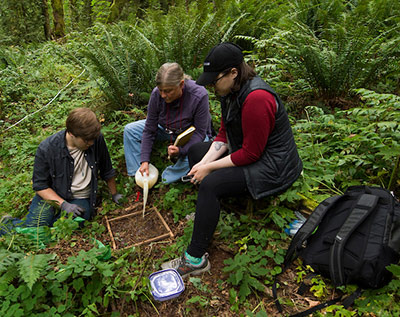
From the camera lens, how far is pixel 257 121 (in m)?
2.02

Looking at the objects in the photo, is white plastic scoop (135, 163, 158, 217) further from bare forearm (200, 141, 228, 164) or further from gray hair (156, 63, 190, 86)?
gray hair (156, 63, 190, 86)

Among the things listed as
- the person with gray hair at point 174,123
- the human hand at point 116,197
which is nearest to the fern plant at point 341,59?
the person with gray hair at point 174,123

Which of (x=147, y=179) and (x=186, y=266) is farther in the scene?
(x=147, y=179)

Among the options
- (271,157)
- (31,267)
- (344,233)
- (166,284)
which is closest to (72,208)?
(31,267)

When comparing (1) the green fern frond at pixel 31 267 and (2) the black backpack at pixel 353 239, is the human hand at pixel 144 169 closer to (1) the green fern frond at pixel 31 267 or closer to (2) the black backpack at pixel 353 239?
(1) the green fern frond at pixel 31 267

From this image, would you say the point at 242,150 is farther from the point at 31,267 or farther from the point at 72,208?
the point at 72,208

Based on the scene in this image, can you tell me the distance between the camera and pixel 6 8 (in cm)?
853

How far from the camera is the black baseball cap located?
2.04m

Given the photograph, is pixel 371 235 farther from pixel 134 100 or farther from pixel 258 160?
pixel 134 100

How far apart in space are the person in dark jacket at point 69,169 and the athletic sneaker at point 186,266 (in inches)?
41.7

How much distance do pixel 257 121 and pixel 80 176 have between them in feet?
6.31

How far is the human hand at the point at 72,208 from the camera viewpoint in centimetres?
267

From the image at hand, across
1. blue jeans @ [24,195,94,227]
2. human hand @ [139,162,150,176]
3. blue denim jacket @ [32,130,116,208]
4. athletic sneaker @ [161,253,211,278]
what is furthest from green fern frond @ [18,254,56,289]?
human hand @ [139,162,150,176]

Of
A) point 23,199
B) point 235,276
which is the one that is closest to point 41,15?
point 23,199
